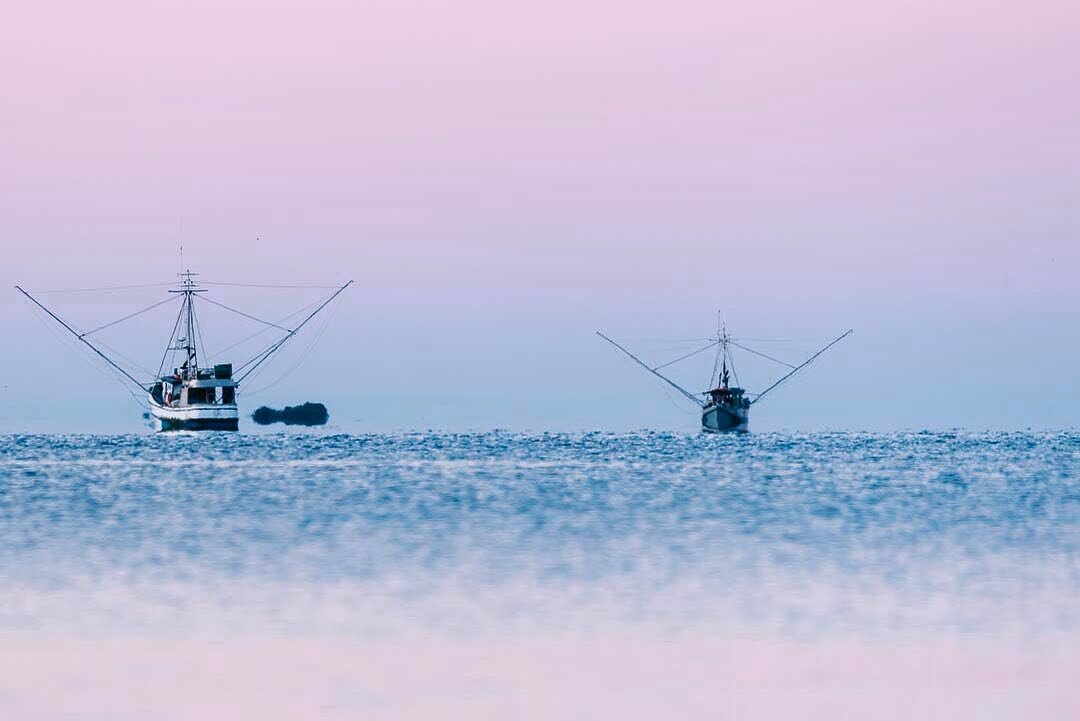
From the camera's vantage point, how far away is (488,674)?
14.4 metres

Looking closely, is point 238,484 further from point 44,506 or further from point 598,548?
point 598,548

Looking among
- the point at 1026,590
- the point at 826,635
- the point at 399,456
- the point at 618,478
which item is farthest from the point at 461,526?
the point at 399,456

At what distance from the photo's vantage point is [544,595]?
66.7ft

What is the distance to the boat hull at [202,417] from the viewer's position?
348 feet

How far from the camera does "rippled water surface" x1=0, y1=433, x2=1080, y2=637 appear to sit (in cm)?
1828

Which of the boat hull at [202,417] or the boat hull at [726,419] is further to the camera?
the boat hull at [726,419]

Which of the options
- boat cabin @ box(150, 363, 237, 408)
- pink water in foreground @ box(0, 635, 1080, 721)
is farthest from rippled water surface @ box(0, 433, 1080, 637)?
boat cabin @ box(150, 363, 237, 408)

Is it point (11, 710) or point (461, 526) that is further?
point (461, 526)

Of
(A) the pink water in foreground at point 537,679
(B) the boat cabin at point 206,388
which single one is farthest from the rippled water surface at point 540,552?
(B) the boat cabin at point 206,388

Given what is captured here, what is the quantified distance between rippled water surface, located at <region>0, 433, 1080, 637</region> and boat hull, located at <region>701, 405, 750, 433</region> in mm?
62699

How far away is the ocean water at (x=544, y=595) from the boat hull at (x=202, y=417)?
60.0m

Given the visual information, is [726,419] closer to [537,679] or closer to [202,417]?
[202,417]

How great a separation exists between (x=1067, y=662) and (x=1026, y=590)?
5.99m

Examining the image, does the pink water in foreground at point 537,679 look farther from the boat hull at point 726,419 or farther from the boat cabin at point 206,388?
the boat hull at point 726,419
